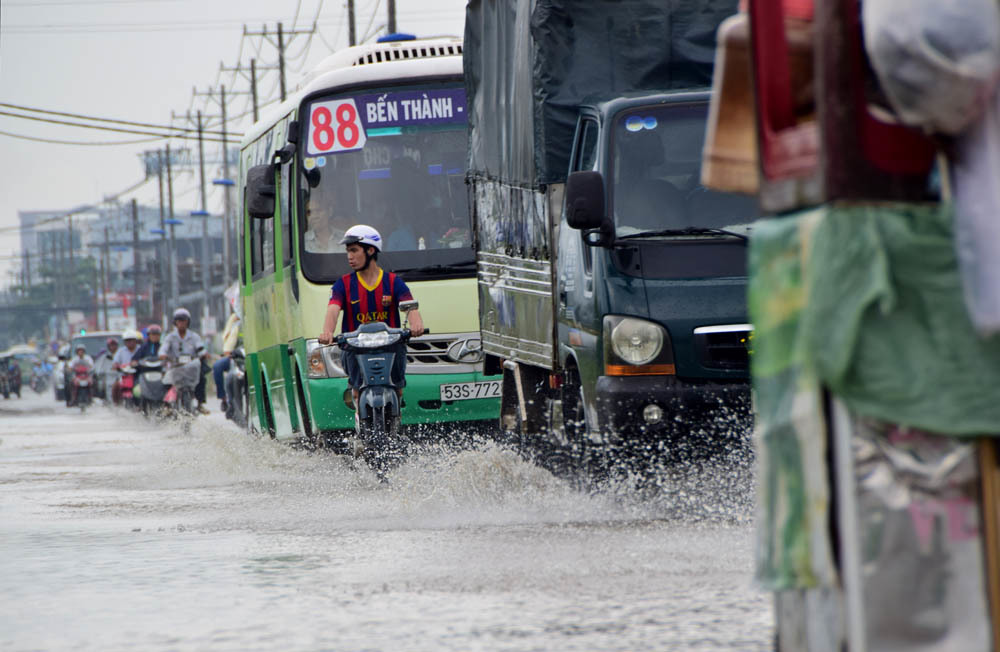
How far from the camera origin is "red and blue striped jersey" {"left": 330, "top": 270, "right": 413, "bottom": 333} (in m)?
13.1

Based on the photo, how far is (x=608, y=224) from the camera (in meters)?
9.66

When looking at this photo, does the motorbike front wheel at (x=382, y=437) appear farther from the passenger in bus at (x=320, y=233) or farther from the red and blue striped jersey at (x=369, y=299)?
the passenger in bus at (x=320, y=233)

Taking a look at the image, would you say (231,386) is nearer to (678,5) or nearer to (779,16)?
(678,5)

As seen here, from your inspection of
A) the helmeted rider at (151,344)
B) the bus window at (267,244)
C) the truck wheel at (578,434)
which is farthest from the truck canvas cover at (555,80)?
the helmeted rider at (151,344)

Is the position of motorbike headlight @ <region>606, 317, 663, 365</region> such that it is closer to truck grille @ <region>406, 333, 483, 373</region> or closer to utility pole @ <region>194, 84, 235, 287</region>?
truck grille @ <region>406, 333, 483, 373</region>

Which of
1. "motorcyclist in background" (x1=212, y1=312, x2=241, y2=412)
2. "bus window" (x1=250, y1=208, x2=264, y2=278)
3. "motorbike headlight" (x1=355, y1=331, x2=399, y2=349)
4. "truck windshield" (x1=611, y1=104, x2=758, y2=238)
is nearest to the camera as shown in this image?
"truck windshield" (x1=611, y1=104, x2=758, y2=238)

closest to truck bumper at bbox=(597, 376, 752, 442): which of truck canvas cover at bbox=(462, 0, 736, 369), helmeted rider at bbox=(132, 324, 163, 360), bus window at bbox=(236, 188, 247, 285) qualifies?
truck canvas cover at bbox=(462, 0, 736, 369)

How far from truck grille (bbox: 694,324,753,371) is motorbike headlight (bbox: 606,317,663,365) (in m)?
0.21

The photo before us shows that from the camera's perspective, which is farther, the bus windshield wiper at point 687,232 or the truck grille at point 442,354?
the truck grille at point 442,354

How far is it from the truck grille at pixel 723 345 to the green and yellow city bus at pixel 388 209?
209 inches

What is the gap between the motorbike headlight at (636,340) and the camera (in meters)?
9.59

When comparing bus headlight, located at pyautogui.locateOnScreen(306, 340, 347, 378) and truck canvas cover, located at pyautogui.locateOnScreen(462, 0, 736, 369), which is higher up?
truck canvas cover, located at pyautogui.locateOnScreen(462, 0, 736, 369)

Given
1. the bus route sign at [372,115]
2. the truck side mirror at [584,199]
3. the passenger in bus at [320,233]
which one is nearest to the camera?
the truck side mirror at [584,199]

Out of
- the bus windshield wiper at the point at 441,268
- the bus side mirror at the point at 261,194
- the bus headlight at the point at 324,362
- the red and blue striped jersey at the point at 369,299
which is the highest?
the bus side mirror at the point at 261,194
